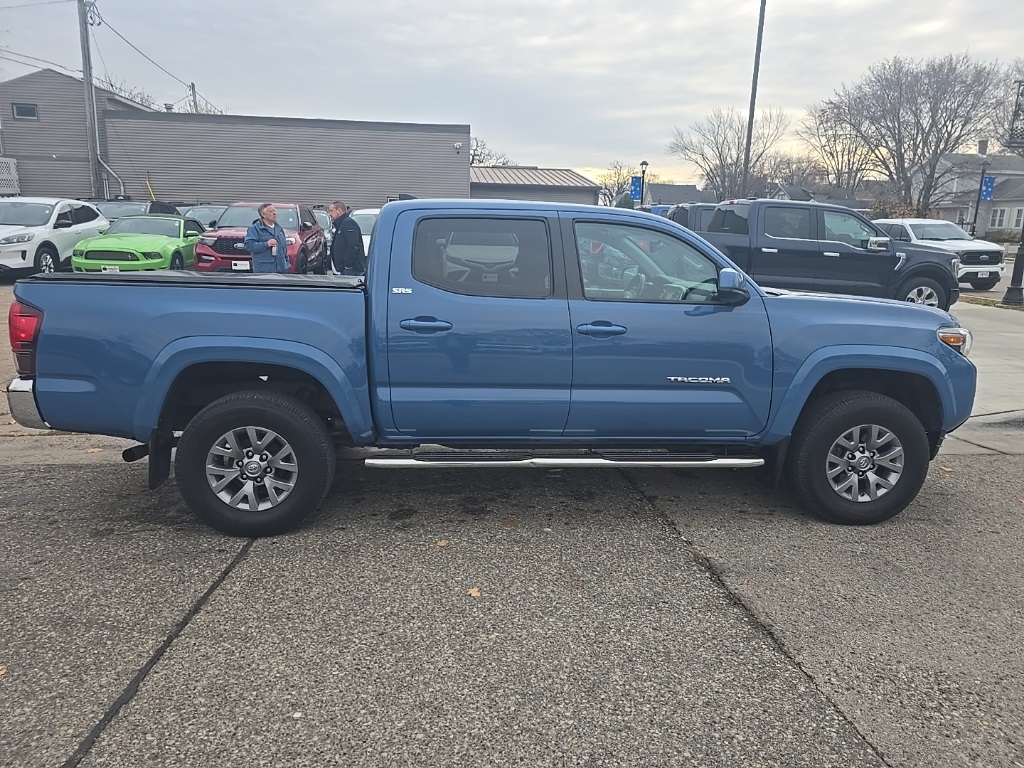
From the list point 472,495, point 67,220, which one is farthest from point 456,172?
point 472,495

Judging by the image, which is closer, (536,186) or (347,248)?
(347,248)

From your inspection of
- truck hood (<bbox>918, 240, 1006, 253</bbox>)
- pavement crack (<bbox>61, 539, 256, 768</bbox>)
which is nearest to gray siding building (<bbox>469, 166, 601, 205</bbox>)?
truck hood (<bbox>918, 240, 1006, 253</bbox>)

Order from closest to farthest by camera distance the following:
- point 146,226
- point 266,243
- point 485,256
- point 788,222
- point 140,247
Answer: point 485,256, point 266,243, point 788,222, point 140,247, point 146,226

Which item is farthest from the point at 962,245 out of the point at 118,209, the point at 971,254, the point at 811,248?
the point at 118,209

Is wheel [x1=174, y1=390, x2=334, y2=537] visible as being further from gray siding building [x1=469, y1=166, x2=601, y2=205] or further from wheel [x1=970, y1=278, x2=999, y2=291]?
gray siding building [x1=469, y1=166, x2=601, y2=205]

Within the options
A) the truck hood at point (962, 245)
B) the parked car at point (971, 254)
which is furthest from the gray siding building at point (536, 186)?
the truck hood at point (962, 245)

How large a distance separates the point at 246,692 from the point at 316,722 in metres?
0.34

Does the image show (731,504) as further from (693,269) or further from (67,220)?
(67,220)

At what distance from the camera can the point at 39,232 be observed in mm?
14547

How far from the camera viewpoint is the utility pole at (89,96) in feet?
86.1

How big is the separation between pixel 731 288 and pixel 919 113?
48.8 metres

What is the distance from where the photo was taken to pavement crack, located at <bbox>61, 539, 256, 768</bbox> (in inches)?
95.3

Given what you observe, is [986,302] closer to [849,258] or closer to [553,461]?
[849,258]

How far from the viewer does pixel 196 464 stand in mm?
3955
